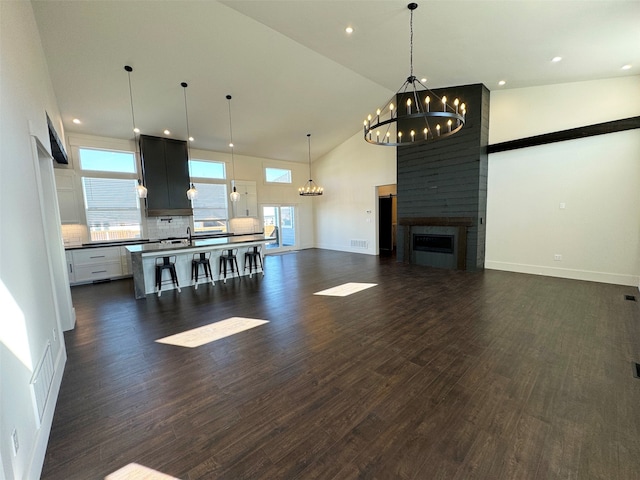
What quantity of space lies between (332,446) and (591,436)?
163 centimetres

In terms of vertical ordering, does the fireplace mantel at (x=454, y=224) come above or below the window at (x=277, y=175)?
below

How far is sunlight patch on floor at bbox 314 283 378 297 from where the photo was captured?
481 centimetres

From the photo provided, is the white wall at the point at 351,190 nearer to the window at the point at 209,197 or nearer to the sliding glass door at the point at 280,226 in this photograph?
the sliding glass door at the point at 280,226

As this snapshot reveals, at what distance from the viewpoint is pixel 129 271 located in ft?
21.9

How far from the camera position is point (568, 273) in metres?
5.33

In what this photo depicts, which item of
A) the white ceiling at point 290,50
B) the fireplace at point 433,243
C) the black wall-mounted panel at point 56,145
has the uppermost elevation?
the white ceiling at point 290,50

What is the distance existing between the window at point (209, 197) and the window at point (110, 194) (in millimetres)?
1482

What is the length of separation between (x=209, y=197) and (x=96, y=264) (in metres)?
3.34

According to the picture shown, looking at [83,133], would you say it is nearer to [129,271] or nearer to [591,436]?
Answer: [129,271]

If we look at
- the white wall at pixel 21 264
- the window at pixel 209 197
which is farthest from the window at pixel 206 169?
the white wall at pixel 21 264

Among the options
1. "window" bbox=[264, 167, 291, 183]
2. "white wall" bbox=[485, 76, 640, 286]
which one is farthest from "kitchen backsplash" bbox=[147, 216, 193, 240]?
"white wall" bbox=[485, 76, 640, 286]

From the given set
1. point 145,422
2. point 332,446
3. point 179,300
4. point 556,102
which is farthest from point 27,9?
point 556,102

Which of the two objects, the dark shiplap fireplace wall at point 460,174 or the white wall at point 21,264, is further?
the dark shiplap fireplace wall at point 460,174

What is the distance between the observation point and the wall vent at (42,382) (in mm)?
1712
